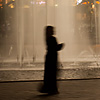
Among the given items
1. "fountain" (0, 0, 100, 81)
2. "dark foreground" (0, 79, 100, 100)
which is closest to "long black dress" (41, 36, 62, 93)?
"dark foreground" (0, 79, 100, 100)

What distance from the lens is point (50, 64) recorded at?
6.56m

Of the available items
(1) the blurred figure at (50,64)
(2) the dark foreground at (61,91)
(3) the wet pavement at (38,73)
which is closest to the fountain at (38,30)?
(3) the wet pavement at (38,73)

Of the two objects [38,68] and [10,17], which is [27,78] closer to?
[38,68]

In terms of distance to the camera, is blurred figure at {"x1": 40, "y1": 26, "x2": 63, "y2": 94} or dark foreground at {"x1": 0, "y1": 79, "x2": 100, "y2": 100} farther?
blurred figure at {"x1": 40, "y1": 26, "x2": 63, "y2": 94}

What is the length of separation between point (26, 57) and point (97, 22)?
459 cm

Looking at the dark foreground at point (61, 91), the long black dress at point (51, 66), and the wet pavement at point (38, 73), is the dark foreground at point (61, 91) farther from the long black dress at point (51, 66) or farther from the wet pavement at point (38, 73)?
the wet pavement at point (38, 73)

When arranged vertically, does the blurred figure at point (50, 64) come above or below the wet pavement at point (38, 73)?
above

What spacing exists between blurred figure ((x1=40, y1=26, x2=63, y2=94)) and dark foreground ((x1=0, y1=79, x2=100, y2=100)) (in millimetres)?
173

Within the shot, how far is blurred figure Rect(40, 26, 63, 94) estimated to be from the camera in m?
6.55

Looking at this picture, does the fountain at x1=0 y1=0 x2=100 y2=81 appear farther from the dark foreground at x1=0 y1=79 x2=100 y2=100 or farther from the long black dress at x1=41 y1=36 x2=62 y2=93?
the long black dress at x1=41 y1=36 x2=62 y2=93

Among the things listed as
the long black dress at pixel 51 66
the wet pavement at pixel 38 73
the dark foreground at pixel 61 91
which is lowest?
the dark foreground at pixel 61 91

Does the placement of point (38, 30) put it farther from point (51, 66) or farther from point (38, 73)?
point (51, 66)

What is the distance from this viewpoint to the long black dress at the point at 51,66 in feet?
21.5

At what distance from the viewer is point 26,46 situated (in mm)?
13453
